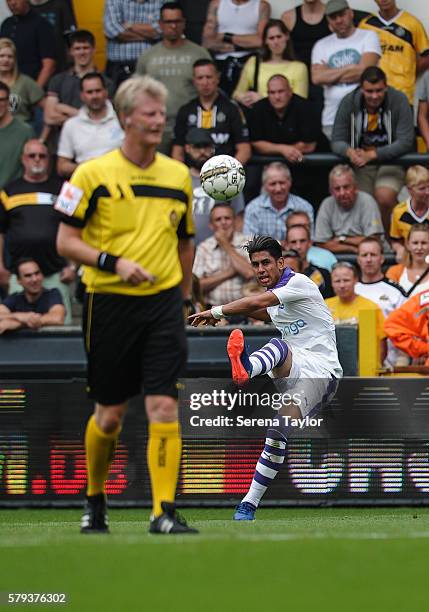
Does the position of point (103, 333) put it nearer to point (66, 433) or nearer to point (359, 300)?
point (66, 433)

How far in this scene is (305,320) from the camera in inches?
414

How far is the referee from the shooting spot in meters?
6.94

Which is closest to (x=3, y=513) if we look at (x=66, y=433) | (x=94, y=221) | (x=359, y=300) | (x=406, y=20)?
(x=66, y=433)

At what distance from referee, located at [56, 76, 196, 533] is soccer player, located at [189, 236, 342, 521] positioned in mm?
2916

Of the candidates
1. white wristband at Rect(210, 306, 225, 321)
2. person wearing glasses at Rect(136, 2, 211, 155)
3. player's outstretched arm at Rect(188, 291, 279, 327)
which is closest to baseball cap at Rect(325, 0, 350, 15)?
person wearing glasses at Rect(136, 2, 211, 155)

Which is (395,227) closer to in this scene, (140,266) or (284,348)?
(284,348)

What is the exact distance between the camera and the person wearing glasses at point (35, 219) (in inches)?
566

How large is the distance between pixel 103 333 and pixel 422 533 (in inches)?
76.8

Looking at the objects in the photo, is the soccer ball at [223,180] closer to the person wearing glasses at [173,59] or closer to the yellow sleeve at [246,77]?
the person wearing glasses at [173,59]

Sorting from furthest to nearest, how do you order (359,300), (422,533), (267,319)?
(359,300)
(267,319)
(422,533)

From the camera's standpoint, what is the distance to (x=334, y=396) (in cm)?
1159

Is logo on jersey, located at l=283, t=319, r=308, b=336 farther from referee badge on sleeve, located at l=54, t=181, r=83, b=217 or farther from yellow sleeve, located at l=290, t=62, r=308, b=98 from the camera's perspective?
yellow sleeve, located at l=290, t=62, r=308, b=98

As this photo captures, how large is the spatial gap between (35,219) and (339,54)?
4137 millimetres

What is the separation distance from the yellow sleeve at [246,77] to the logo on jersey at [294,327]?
5.90 meters
